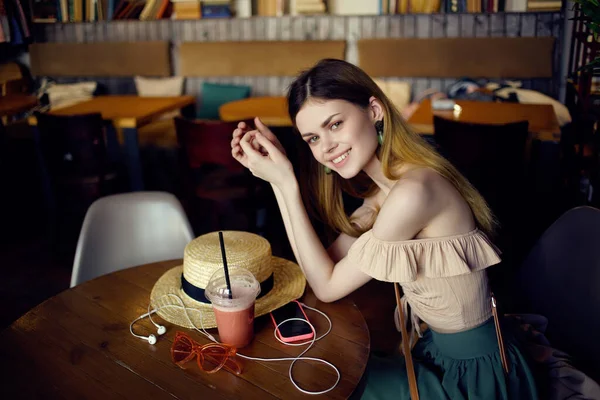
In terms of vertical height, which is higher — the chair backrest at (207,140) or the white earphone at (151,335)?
the chair backrest at (207,140)

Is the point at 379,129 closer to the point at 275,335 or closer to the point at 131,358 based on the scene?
the point at 275,335

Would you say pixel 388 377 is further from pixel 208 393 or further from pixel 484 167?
pixel 484 167

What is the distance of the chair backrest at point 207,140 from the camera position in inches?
107

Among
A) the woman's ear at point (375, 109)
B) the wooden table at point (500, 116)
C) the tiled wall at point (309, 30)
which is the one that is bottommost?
the wooden table at point (500, 116)

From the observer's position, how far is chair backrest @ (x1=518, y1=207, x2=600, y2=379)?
139cm

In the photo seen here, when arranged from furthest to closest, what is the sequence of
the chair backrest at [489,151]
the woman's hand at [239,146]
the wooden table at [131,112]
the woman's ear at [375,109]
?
the wooden table at [131,112]
the chair backrest at [489,151]
the woman's hand at [239,146]
the woman's ear at [375,109]

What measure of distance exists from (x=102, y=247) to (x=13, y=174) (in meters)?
3.25

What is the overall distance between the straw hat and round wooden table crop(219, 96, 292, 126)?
5.60ft

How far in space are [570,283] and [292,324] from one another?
774 millimetres

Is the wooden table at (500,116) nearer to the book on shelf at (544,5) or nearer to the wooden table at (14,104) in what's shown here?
the book on shelf at (544,5)

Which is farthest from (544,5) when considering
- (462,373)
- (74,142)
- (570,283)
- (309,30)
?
Answer: (462,373)

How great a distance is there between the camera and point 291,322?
1.31 meters

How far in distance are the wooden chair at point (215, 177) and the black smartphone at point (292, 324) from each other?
1471 millimetres

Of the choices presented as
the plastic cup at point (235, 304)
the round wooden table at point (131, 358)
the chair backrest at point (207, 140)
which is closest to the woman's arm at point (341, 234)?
the round wooden table at point (131, 358)
